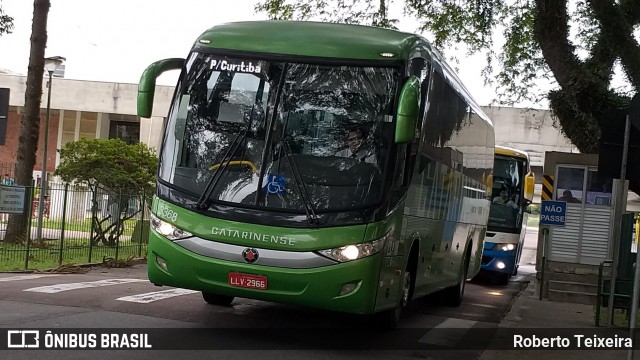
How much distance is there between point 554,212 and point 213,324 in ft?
35.4

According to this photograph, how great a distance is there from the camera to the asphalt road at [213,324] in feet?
29.3

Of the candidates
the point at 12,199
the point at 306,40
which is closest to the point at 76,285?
the point at 12,199

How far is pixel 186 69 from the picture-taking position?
982 centimetres

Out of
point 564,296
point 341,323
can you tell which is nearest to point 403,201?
point 341,323

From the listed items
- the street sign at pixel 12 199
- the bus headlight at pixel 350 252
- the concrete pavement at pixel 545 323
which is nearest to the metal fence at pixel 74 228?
the street sign at pixel 12 199

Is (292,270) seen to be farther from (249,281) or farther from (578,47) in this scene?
(578,47)

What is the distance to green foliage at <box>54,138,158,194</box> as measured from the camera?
23.0m

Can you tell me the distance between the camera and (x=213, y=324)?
10.4m

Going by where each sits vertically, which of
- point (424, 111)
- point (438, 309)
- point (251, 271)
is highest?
point (424, 111)

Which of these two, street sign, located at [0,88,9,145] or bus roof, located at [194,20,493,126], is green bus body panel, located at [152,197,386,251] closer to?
bus roof, located at [194,20,493,126]

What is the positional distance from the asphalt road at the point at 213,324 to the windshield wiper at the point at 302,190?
55.7 inches

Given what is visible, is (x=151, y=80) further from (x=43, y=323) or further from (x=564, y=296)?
(x=564, y=296)

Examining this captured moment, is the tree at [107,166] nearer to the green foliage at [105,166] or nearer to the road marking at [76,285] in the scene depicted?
the green foliage at [105,166]

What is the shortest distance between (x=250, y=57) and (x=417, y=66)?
1906 mm
